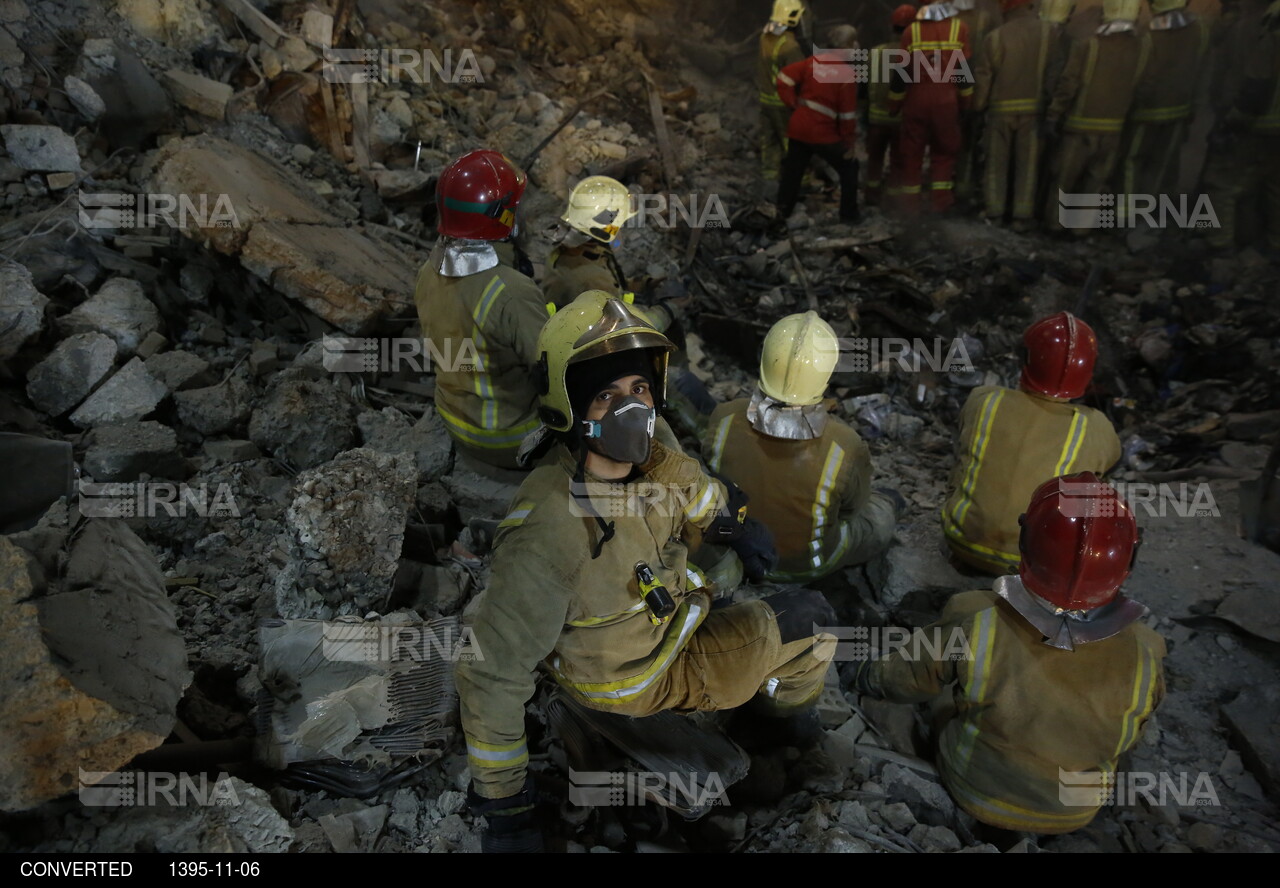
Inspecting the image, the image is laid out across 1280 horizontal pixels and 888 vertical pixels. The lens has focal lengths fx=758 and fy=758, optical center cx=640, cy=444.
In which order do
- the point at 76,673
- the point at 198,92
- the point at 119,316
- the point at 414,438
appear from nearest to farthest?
the point at 76,673 < the point at 119,316 < the point at 414,438 < the point at 198,92

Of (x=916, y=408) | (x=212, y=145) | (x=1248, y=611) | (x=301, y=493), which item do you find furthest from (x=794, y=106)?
(x=301, y=493)

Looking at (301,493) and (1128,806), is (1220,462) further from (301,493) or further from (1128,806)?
(301,493)

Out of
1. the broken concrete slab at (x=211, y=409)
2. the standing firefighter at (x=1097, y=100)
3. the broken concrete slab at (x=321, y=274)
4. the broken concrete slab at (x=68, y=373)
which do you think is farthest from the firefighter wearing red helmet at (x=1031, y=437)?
the standing firefighter at (x=1097, y=100)

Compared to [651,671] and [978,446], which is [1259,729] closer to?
[978,446]

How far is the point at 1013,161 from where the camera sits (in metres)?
8.14

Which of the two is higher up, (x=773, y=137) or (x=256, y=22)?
(x=256, y=22)

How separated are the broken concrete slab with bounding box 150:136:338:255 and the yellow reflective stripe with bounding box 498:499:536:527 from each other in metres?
3.43

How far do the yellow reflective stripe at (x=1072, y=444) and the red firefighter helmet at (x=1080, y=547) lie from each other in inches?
33.9

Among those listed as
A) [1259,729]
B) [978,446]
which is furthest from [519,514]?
[1259,729]

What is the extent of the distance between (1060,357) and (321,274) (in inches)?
161

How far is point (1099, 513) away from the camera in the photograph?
7.90 ft

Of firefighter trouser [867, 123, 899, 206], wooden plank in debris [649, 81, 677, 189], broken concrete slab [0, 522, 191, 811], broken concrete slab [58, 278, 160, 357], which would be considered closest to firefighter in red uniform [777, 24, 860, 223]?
firefighter trouser [867, 123, 899, 206]

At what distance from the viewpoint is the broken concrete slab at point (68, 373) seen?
381 centimetres
